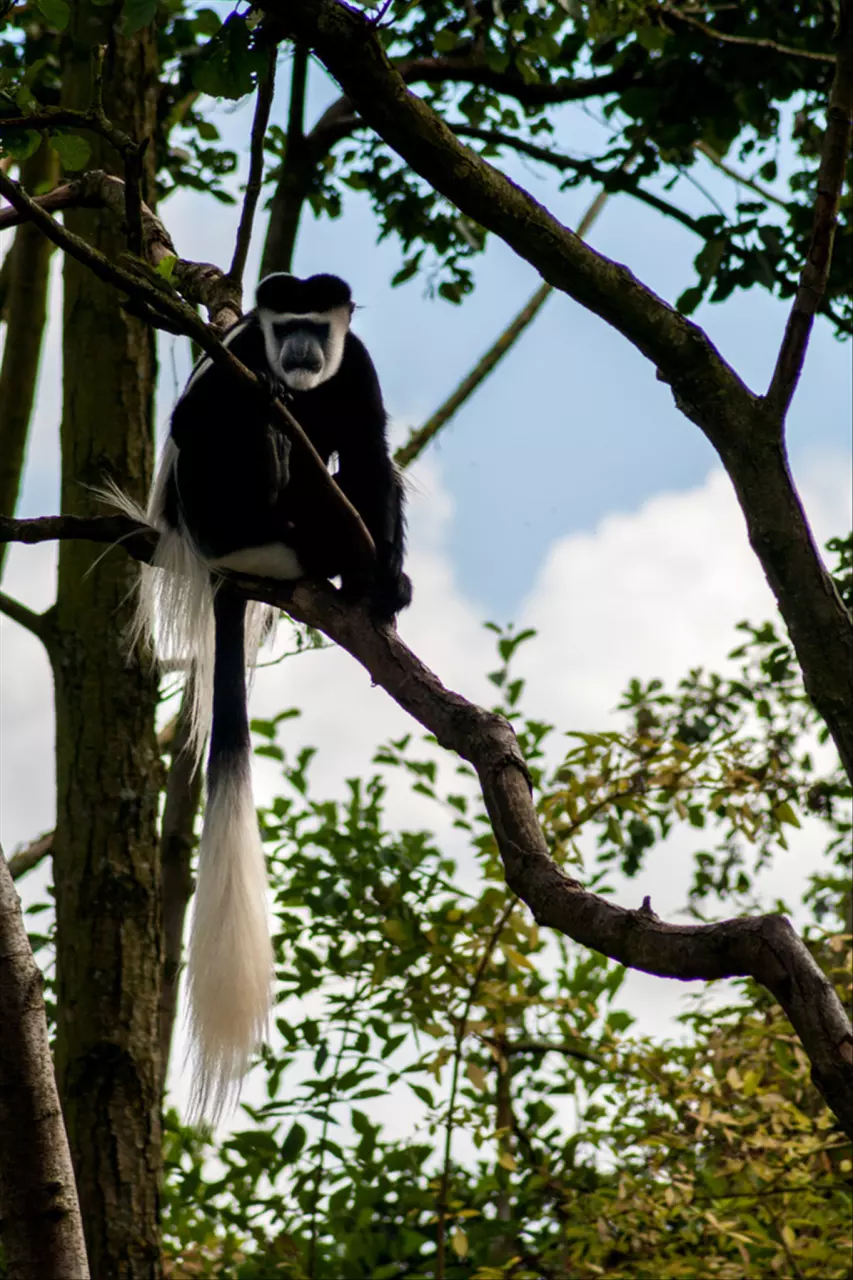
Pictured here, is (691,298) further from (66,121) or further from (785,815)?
(66,121)

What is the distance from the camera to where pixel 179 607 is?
2.80m

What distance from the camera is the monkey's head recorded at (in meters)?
2.68

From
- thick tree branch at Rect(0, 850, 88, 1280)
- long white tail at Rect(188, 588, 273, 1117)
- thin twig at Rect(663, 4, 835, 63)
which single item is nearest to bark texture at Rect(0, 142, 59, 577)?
long white tail at Rect(188, 588, 273, 1117)

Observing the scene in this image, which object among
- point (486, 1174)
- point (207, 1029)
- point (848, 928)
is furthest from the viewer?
point (848, 928)

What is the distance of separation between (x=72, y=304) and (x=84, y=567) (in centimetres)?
63

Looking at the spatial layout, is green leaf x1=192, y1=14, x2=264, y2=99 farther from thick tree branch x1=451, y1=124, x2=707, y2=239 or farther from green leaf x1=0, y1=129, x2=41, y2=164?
thick tree branch x1=451, y1=124, x2=707, y2=239

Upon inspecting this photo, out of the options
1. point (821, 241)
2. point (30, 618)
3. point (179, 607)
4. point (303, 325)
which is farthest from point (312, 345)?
point (821, 241)

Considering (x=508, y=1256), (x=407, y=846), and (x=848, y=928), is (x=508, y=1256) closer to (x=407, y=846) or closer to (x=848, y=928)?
(x=407, y=846)

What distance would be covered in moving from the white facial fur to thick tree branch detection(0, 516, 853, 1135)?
0.76m

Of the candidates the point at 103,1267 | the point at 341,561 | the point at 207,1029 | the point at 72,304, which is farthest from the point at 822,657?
the point at 72,304

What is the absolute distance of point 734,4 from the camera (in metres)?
3.25

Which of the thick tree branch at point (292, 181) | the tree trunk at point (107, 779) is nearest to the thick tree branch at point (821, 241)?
the tree trunk at point (107, 779)

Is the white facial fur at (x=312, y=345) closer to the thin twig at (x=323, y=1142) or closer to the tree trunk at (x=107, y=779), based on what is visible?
the tree trunk at (x=107, y=779)

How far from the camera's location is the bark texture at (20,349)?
3.30m
